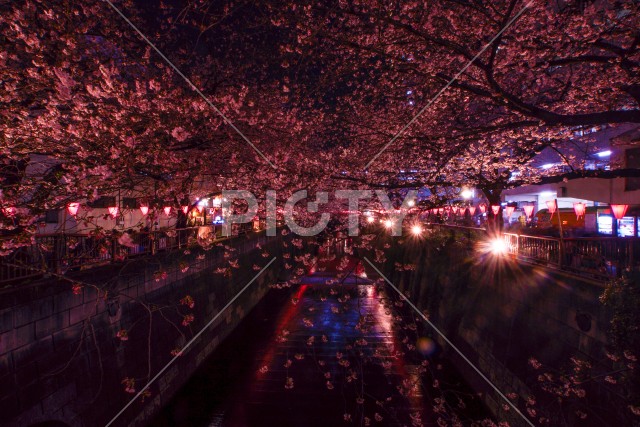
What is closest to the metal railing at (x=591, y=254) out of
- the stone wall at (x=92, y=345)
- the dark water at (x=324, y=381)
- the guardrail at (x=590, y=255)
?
the guardrail at (x=590, y=255)

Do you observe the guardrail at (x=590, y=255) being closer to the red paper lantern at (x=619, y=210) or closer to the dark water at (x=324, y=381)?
the dark water at (x=324, y=381)

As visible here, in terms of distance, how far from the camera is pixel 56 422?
7328 mm

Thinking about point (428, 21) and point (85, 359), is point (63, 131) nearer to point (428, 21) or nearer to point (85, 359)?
point (85, 359)

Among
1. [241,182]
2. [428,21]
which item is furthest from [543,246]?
[241,182]

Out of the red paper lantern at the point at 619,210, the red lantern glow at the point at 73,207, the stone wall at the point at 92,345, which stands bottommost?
the stone wall at the point at 92,345

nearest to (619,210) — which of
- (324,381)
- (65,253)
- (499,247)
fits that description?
(499,247)

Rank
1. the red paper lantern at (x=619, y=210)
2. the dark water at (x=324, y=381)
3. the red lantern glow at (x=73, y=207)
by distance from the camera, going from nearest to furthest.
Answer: the red lantern glow at (x=73, y=207), the dark water at (x=324, y=381), the red paper lantern at (x=619, y=210)

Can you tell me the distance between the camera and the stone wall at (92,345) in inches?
265

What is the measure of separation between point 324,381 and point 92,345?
8.11 metres

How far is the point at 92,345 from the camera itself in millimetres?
8719

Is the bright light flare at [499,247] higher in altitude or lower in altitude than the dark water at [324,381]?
higher

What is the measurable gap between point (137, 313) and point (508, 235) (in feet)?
42.4

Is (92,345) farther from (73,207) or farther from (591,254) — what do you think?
(591,254)

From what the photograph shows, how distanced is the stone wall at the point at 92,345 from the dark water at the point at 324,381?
142 cm
